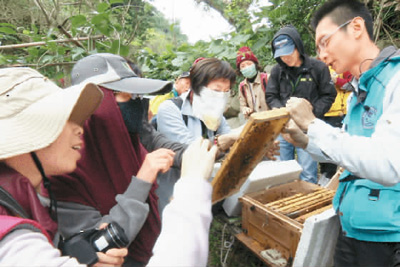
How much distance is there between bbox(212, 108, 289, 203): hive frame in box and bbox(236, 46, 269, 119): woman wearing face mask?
315cm

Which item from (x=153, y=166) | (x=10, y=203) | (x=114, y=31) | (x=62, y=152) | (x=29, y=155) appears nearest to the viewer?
(x=10, y=203)

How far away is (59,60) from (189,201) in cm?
389

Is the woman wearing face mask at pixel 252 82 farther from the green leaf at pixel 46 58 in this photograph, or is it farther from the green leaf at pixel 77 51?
the green leaf at pixel 46 58

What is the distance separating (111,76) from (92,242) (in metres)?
0.97

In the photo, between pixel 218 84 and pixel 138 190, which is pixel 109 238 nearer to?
pixel 138 190

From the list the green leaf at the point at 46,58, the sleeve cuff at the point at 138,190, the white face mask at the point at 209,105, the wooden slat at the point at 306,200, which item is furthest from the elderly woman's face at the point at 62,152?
the green leaf at the point at 46,58

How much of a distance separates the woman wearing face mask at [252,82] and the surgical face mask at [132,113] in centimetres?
337

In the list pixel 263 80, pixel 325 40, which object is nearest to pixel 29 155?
pixel 325 40

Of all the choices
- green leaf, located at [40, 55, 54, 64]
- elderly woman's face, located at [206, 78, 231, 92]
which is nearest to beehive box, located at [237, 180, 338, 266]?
elderly woman's face, located at [206, 78, 231, 92]

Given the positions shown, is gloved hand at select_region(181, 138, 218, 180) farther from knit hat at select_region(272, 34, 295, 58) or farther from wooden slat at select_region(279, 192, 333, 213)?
knit hat at select_region(272, 34, 295, 58)

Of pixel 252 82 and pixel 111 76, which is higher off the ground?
pixel 111 76

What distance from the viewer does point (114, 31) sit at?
3.52m

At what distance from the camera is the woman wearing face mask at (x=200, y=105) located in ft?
8.61

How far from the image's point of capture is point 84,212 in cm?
144
